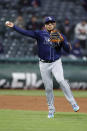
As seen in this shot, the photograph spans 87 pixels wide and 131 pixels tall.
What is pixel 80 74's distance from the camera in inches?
690

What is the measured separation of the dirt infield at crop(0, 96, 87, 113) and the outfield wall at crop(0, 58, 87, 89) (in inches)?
95.7

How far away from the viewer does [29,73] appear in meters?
17.3

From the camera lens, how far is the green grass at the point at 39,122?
7.45 metres

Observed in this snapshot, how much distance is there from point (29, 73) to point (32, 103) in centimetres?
446

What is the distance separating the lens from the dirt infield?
37.8 ft

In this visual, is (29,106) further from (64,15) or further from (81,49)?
(64,15)

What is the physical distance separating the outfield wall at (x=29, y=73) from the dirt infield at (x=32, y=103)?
2.43 metres

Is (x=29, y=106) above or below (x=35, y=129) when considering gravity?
below

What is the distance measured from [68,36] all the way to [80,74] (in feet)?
8.89

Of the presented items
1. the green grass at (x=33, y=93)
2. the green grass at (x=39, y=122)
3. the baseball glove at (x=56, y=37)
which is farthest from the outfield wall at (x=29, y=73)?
the baseball glove at (x=56, y=37)

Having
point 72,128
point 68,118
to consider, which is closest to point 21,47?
point 68,118

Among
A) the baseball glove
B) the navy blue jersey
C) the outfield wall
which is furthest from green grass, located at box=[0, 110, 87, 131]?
the outfield wall

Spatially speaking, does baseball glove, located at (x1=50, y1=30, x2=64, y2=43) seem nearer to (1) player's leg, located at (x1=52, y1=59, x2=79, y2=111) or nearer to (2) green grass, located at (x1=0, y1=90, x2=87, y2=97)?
(1) player's leg, located at (x1=52, y1=59, x2=79, y2=111)

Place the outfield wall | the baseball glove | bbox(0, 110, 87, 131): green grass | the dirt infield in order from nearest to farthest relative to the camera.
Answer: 1. bbox(0, 110, 87, 131): green grass
2. the baseball glove
3. the dirt infield
4. the outfield wall
